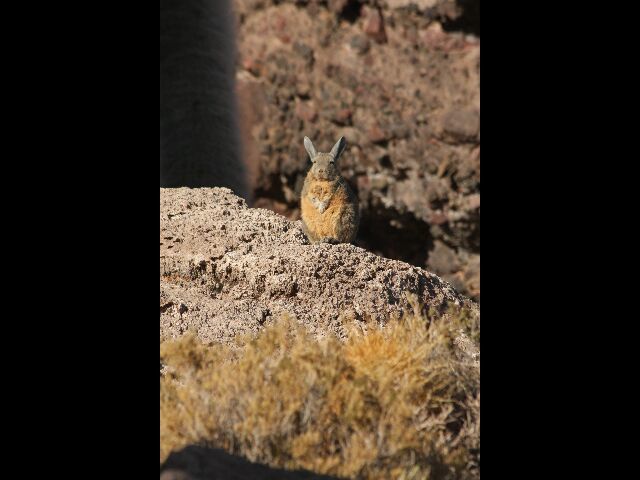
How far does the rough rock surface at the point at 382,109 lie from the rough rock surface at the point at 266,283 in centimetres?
410

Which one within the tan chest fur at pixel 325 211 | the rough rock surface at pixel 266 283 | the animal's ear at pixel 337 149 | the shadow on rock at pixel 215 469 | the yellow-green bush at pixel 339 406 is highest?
the animal's ear at pixel 337 149

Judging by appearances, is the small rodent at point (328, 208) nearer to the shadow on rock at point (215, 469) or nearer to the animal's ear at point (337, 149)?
the animal's ear at point (337, 149)

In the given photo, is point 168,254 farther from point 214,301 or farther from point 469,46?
point 469,46

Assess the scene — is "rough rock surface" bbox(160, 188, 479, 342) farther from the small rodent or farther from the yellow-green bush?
the yellow-green bush

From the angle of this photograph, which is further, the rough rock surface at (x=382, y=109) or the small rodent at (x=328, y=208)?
the rough rock surface at (x=382, y=109)

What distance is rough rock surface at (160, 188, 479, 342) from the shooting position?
3895mm

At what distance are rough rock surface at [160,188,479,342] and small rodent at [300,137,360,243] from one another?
0.11 meters

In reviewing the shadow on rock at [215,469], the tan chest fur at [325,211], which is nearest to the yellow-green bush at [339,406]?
the shadow on rock at [215,469]

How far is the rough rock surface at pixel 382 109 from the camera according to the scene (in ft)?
28.3

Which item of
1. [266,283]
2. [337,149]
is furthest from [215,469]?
[337,149]

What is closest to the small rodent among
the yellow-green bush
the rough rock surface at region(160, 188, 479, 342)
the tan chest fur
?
the tan chest fur

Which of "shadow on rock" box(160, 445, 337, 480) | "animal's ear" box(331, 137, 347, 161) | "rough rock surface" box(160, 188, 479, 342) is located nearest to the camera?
"shadow on rock" box(160, 445, 337, 480)
